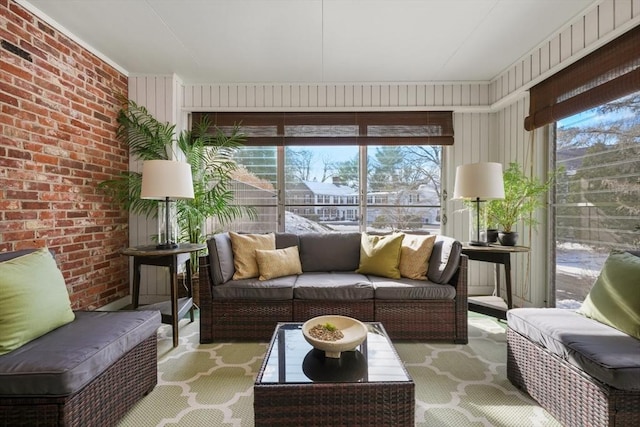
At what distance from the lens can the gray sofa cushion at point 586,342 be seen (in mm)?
1245

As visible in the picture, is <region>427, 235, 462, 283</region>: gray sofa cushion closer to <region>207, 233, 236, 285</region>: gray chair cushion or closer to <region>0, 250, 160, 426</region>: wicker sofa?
<region>207, 233, 236, 285</region>: gray chair cushion

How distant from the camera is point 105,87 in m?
3.02

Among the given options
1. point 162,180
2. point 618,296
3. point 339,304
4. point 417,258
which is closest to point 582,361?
point 618,296

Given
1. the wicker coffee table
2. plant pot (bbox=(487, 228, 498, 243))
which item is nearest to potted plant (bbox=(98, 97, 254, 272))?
the wicker coffee table

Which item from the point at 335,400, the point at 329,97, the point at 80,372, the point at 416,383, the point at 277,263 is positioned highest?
the point at 329,97

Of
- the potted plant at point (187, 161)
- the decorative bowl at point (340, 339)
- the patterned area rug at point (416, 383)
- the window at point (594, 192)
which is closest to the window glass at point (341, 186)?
the potted plant at point (187, 161)

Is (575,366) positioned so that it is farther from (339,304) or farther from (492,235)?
Answer: (492,235)

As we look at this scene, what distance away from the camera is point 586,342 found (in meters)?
1.44

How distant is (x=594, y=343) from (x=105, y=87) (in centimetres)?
414

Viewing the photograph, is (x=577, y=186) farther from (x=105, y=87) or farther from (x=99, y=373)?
(x=105, y=87)

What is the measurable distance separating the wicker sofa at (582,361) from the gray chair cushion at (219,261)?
6.79ft

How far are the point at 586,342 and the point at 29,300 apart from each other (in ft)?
8.64

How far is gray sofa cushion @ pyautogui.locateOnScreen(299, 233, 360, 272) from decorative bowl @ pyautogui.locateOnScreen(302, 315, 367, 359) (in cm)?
122

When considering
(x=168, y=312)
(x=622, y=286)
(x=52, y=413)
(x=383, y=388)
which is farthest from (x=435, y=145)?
(x=52, y=413)
